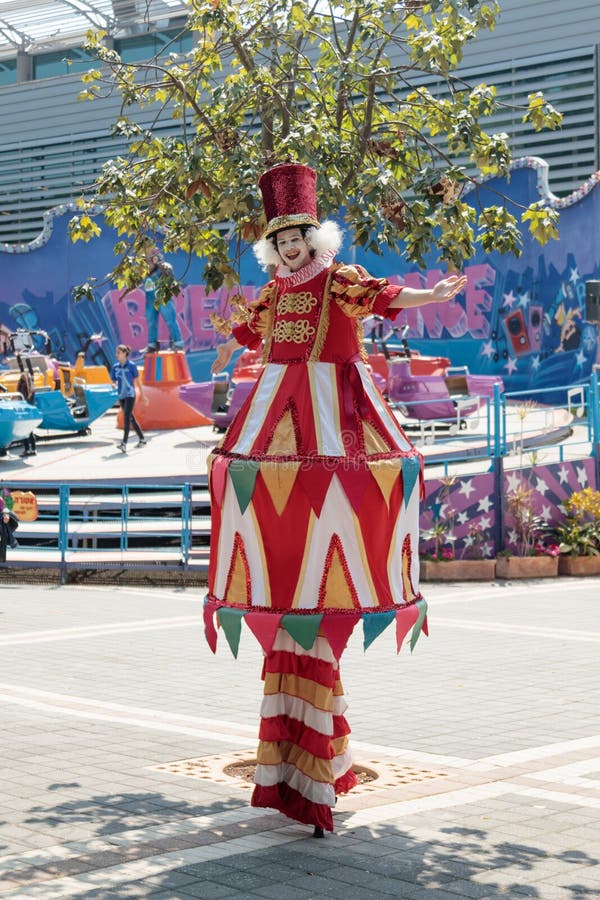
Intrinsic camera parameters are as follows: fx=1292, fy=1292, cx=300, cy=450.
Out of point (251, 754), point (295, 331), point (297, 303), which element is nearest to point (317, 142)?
point (297, 303)

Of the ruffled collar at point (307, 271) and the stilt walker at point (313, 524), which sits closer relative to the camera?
the stilt walker at point (313, 524)

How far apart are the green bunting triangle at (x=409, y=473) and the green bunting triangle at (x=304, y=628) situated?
2.21 feet

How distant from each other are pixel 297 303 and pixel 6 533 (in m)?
9.24

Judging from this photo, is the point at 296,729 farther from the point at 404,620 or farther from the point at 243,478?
the point at 243,478

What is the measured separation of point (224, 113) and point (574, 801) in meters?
4.05

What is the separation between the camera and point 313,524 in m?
5.32

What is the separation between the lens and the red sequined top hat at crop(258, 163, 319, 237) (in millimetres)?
5840

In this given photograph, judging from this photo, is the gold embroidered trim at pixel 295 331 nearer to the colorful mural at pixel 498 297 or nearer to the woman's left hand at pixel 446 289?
the woman's left hand at pixel 446 289

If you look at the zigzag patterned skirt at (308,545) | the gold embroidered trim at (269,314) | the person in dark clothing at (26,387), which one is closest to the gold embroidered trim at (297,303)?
the gold embroidered trim at (269,314)

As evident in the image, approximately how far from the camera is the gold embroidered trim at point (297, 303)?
5719 mm

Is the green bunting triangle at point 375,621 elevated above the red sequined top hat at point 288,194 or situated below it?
below

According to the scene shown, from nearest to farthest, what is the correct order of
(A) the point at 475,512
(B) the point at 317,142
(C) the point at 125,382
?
(B) the point at 317,142, (A) the point at 475,512, (C) the point at 125,382

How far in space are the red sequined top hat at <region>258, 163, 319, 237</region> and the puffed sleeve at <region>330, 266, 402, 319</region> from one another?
0.35 meters

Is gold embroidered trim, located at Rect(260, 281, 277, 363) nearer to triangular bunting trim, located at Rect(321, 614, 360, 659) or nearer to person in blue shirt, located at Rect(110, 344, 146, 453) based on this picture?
triangular bunting trim, located at Rect(321, 614, 360, 659)
